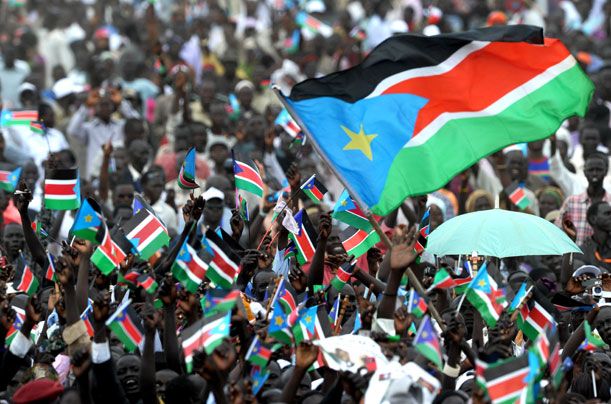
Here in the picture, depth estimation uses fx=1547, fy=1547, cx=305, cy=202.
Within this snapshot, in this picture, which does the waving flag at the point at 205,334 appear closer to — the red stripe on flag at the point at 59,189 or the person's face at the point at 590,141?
the red stripe on flag at the point at 59,189

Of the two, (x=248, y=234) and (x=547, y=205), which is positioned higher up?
(x=248, y=234)

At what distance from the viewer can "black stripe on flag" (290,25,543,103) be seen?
10.5m

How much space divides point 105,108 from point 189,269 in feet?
26.5

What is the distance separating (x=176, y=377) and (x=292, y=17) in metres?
13.7

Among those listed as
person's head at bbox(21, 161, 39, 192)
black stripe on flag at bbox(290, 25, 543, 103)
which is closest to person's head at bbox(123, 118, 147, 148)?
person's head at bbox(21, 161, 39, 192)

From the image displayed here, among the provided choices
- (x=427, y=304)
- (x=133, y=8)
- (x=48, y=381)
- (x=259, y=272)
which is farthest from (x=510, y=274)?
(x=133, y=8)

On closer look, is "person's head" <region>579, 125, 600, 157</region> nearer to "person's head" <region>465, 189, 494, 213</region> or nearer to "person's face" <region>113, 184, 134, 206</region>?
"person's head" <region>465, 189, 494, 213</region>

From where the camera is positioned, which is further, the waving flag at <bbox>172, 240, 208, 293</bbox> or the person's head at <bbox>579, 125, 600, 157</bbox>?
the person's head at <bbox>579, 125, 600, 157</bbox>

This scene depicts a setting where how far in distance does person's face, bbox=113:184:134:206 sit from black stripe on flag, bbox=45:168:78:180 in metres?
2.98

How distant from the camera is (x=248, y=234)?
41.5 ft

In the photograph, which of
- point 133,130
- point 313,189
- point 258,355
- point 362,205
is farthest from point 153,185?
point 258,355

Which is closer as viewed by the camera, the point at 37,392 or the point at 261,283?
the point at 37,392

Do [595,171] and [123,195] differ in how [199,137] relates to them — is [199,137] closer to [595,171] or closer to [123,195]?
[123,195]

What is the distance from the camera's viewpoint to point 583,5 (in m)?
23.1
